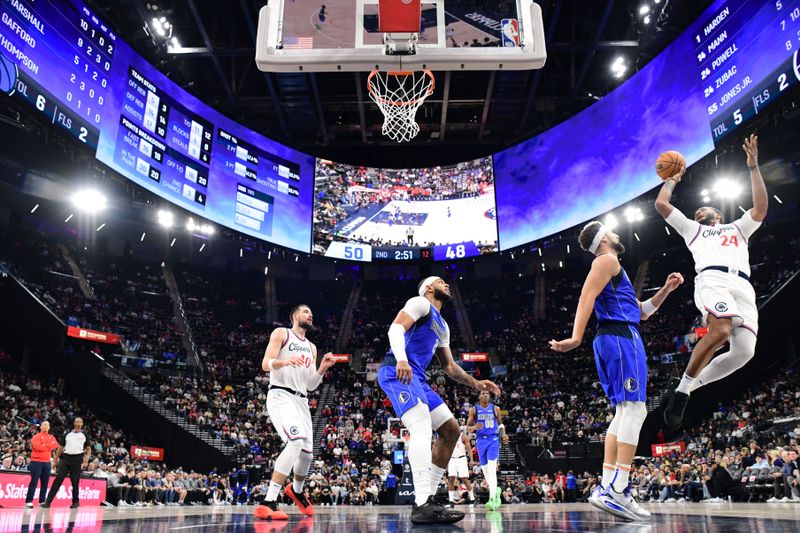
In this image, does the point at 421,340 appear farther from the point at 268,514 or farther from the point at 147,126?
the point at 147,126

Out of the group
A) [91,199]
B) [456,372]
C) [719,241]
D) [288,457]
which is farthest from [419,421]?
Answer: [91,199]

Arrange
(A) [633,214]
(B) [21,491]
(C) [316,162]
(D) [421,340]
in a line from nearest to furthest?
(D) [421,340] → (B) [21,491] → (A) [633,214] → (C) [316,162]

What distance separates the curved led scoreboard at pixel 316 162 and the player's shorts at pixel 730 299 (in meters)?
13.3

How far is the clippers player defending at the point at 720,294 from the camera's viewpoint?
209 inches

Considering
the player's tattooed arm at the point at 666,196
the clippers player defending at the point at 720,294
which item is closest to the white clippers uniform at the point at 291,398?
the clippers player defending at the point at 720,294

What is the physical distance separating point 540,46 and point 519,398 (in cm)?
2116

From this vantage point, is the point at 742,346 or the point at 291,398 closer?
the point at 742,346

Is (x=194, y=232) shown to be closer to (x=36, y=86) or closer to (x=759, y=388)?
(x=36, y=86)

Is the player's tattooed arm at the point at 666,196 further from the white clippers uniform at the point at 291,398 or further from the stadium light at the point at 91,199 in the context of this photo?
the stadium light at the point at 91,199

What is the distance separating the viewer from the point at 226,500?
19188 millimetres

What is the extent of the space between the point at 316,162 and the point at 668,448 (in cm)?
2062

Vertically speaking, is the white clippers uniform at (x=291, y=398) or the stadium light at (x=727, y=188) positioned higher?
the stadium light at (x=727, y=188)

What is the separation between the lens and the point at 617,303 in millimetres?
4895

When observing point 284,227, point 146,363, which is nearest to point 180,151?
point 284,227
